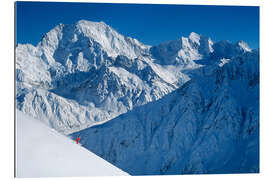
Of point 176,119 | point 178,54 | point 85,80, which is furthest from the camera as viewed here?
point 178,54

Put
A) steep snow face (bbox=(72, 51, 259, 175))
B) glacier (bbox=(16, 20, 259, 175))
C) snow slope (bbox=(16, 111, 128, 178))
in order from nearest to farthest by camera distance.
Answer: snow slope (bbox=(16, 111, 128, 178)) < glacier (bbox=(16, 20, 259, 175)) < steep snow face (bbox=(72, 51, 259, 175))

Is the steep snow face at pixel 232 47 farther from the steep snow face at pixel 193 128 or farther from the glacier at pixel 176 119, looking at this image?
the steep snow face at pixel 193 128

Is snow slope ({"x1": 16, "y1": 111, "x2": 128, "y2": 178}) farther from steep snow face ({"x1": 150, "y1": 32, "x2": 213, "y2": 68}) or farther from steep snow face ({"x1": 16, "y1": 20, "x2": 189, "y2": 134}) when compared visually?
steep snow face ({"x1": 150, "y1": 32, "x2": 213, "y2": 68})

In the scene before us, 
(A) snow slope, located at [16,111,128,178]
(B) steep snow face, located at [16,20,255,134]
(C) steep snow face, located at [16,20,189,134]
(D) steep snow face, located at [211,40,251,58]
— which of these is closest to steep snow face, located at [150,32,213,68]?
(B) steep snow face, located at [16,20,255,134]

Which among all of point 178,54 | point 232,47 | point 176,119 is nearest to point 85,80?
point 178,54

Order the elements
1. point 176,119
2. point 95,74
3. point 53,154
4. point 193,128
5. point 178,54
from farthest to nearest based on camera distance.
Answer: point 178,54, point 95,74, point 176,119, point 193,128, point 53,154

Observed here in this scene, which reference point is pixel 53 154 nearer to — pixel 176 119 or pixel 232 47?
pixel 176 119

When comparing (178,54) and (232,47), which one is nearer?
(232,47)
